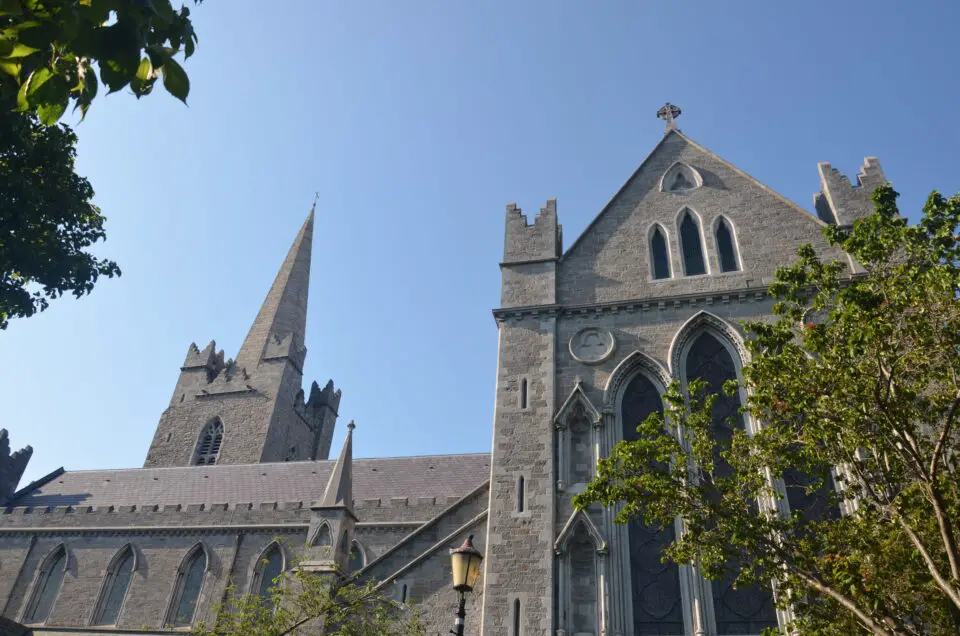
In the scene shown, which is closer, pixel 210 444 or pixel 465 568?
pixel 465 568

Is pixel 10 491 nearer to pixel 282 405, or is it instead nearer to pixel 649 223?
pixel 282 405

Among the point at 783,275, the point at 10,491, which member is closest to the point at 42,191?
the point at 783,275

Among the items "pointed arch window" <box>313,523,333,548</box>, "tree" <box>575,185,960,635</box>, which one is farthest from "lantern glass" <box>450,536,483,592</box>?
"pointed arch window" <box>313,523,333,548</box>

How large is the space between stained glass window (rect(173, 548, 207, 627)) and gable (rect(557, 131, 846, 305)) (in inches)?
764

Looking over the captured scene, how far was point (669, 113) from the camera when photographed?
70.7 feet

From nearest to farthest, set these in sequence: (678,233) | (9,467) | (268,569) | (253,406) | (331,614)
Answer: (331,614) → (678,233) → (268,569) → (9,467) → (253,406)

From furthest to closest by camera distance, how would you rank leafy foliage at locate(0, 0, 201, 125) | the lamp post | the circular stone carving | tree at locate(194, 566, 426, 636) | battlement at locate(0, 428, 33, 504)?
battlement at locate(0, 428, 33, 504) → the circular stone carving → tree at locate(194, 566, 426, 636) → the lamp post → leafy foliage at locate(0, 0, 201, 125)

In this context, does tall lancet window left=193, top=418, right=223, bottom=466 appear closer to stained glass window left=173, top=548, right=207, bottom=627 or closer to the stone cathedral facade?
the stone cathedral facade

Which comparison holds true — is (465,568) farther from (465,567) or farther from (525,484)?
(525,484)

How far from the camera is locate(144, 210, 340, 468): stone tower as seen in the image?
41.9 meters

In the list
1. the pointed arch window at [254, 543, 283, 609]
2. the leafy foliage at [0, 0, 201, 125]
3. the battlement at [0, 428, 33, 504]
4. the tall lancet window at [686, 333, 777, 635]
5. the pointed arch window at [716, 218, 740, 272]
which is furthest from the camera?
the battlement at [0, 428, 33, 504]

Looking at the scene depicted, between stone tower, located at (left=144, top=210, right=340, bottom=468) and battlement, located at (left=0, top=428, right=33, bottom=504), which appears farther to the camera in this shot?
stone tower, located at (left=144, top=210, right=340, bottom=468)

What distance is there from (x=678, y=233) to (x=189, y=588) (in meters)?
22.6

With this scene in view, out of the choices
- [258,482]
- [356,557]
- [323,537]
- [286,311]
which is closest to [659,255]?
[323,537]
